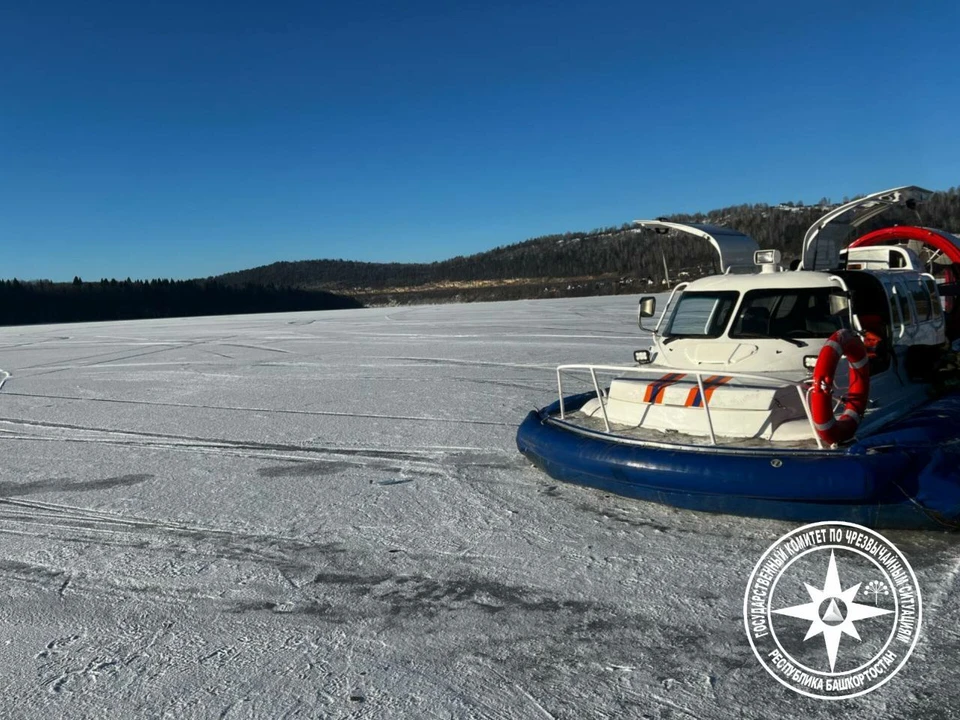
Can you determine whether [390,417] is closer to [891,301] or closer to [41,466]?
[41,466]

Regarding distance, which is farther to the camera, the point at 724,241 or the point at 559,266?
the point at 559,266

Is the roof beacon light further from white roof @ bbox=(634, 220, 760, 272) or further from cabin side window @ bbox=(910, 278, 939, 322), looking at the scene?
cabin side window @ bbox=(910, 278, 939, 322)

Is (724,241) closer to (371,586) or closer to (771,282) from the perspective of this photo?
(771,282)

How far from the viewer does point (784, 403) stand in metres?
5.59

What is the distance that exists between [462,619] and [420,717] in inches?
33.5

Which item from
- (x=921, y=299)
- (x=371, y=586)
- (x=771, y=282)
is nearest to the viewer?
(x=371, y=586)

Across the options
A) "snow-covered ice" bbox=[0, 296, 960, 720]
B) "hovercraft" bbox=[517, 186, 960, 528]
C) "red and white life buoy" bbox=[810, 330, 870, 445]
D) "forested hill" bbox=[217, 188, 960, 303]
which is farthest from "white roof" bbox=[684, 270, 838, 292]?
"forested hill" bbox=[217, 188, 960, 303]

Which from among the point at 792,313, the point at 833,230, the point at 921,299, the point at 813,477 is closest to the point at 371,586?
the point at 813,477

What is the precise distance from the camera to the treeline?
2638 inches

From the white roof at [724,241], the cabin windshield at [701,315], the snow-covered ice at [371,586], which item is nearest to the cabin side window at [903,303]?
the white roof at [724,241]

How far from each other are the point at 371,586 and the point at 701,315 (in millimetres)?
4325

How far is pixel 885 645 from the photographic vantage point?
11.5 feet

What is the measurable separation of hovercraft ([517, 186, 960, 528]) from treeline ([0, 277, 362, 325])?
6228cm

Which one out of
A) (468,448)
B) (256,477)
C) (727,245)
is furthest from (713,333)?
(256,477)
